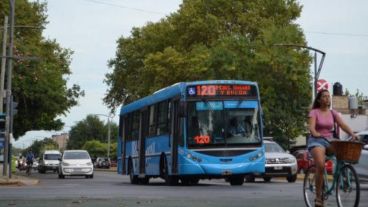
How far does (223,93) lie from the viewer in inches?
944

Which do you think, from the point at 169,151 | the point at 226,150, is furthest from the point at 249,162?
the point at 169,151

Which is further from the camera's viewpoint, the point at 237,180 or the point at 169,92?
the point at 237,180

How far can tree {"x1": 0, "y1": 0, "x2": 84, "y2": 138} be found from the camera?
161ft

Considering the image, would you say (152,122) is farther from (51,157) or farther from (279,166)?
(51,157)

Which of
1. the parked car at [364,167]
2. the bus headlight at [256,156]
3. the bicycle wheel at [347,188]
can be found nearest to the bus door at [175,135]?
the bus headlight at [256,156]

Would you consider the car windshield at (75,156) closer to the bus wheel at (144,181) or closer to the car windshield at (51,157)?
the bus wheel at (144,181)

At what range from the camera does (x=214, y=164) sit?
23281mm

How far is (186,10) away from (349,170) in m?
51.9

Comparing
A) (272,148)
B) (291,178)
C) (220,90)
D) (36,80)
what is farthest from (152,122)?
(36,80)

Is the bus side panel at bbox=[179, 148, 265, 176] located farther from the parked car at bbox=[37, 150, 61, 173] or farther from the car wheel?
the parked car at bbox=[37, 150, 61, 173]

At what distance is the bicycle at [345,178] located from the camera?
10711 millimetres

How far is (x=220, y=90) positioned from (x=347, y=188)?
1312 centimetres

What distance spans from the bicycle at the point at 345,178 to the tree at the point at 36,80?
35.3 metres

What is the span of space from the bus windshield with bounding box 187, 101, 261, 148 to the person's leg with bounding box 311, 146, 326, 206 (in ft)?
39.1
